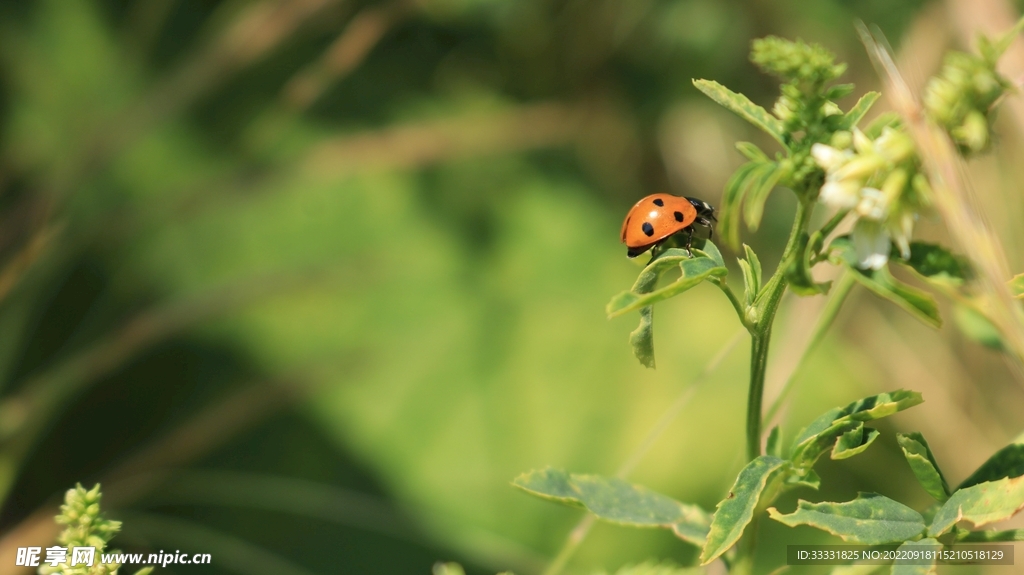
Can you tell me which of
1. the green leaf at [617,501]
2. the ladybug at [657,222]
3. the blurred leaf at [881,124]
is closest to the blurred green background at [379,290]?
the ladybug at [657,222]

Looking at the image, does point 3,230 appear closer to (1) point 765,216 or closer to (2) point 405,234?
(2) point 405,234

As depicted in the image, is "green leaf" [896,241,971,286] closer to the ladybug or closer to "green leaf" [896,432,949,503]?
"green leaf" [896,432,949,503]

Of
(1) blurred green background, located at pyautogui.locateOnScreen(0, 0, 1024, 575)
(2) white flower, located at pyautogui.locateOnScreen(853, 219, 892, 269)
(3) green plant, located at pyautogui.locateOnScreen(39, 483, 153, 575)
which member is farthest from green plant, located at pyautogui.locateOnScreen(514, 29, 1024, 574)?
(1) blurred green background, located at pyautogui.locateOnScreen(0, 0, 1024, 575)

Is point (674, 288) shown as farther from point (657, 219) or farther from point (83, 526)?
point (83, 526)

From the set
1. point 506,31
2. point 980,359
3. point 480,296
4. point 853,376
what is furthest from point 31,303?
point 980,359

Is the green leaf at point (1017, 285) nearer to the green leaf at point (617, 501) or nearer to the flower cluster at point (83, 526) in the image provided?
the green leaf at point (617, 501)
